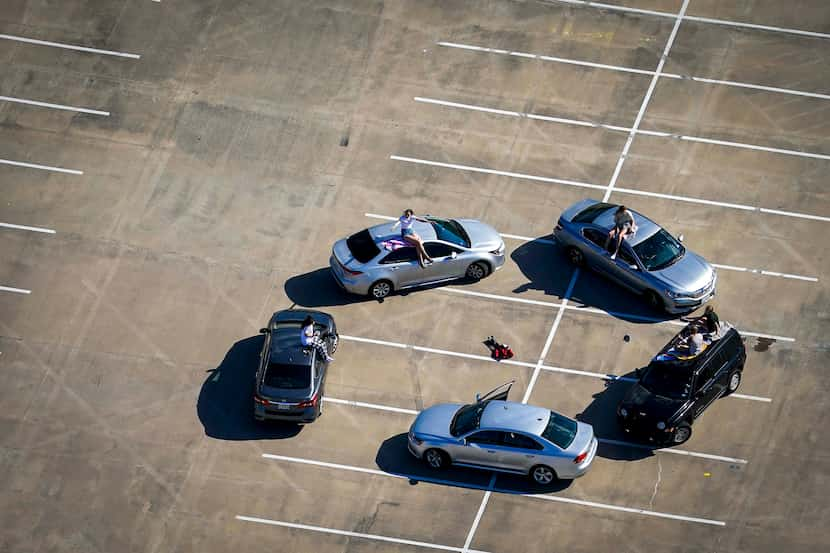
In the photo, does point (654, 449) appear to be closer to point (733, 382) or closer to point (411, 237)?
point (733, 382)

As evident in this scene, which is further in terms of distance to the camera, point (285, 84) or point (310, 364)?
point (285, 84)

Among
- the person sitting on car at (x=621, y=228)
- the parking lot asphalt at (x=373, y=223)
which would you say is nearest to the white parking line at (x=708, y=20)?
the parking lot asphalt at (x=373, y=223)

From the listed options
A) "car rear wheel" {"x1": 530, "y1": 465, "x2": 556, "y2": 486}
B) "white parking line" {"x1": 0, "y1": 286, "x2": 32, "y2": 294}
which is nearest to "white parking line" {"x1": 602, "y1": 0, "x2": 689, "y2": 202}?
"car rear wheel" {"x1": 530, "y1": 465, "x2": 556, "y2": 486}

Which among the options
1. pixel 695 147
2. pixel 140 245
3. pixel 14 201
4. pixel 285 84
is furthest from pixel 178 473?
pixel 695 147

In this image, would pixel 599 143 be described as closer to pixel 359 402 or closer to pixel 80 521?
pixel 359 402

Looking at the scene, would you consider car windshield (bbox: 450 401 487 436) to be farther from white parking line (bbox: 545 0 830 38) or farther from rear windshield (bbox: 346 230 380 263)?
white parking line (bbox: 545 0 830 38)

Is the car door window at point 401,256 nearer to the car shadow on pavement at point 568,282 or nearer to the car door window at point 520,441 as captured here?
the car shadow on pavement at point 568,282
